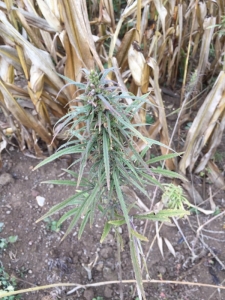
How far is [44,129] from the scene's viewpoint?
134 cm

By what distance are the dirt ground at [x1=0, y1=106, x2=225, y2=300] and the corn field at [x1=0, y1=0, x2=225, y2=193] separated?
19cm

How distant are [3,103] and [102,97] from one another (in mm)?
821

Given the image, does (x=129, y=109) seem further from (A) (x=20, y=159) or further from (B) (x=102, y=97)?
(A) (x=20, y=159)

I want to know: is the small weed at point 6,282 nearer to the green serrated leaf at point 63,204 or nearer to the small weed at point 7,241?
the small weed at point 7,241

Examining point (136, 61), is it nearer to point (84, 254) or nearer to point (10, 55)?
point (10, 55)

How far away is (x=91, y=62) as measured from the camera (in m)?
1.14

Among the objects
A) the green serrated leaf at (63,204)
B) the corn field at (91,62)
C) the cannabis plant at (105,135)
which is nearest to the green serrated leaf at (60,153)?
the cannabis plant at (105,135)

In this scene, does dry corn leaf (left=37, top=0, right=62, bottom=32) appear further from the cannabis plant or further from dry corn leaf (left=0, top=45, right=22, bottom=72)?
the cannabis plant

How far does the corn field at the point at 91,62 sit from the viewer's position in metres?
1.08

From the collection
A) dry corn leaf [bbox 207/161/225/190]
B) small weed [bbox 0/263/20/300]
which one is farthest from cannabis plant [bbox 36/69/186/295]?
dry corn leaf [bbox 207/161/225/190]

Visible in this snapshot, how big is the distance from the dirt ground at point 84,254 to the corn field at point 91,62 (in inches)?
7.6

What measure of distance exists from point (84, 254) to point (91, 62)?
2.30 ft

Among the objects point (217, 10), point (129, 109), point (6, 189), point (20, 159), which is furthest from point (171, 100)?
point (129, 109)

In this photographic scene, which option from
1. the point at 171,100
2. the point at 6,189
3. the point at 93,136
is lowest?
the point at 6,189
